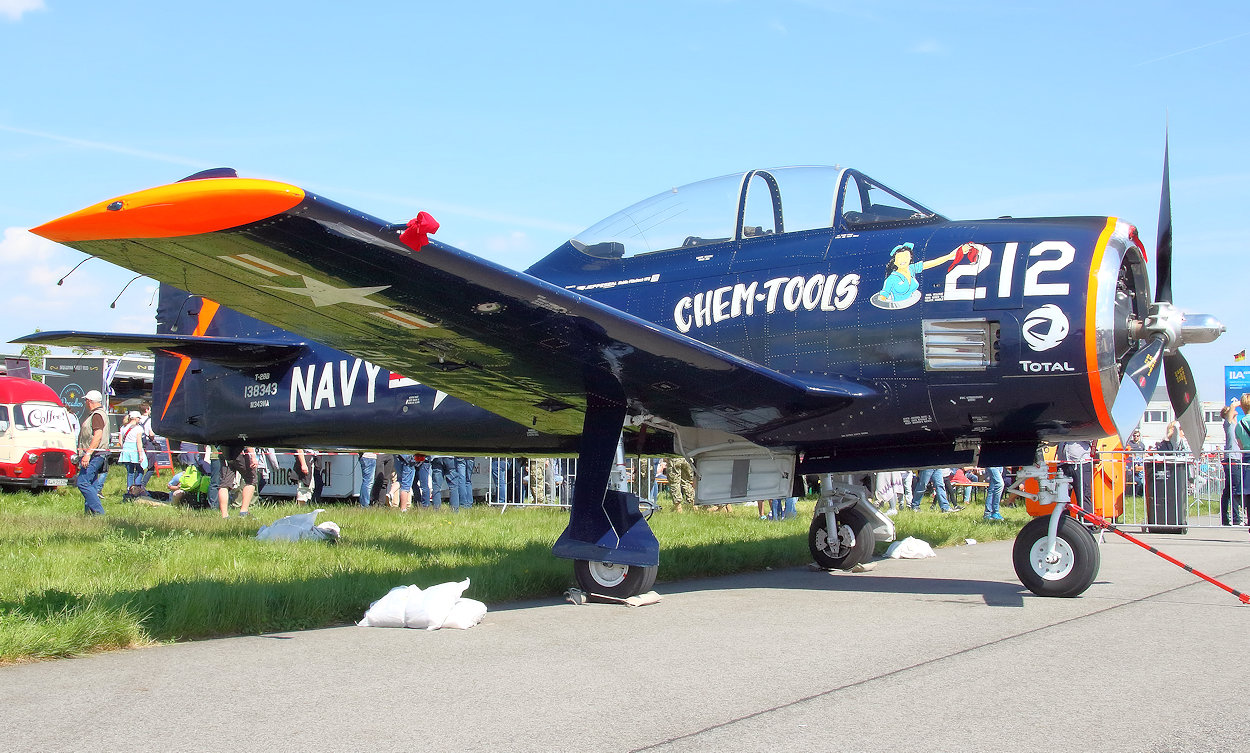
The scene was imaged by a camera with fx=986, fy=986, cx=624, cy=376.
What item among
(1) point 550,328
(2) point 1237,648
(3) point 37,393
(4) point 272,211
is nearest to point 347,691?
(4) point 272,211

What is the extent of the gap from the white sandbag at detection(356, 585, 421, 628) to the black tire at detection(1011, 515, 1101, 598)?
3.99 metres

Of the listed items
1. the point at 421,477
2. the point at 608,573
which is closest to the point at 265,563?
the point at 608,573

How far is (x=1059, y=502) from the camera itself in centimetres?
652

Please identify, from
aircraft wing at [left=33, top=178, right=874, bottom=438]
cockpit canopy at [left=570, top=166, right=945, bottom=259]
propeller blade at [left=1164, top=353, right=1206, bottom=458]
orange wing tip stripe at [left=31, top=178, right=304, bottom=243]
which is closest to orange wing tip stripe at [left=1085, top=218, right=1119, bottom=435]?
cockpit canopy at [left=570, top=166, right=945, bottom=259]

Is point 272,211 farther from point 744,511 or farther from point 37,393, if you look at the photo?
point 37,393

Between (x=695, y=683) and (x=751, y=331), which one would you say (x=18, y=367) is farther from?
(x=695, y=683)

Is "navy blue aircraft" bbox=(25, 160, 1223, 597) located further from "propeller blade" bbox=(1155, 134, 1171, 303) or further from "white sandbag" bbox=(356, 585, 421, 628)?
"white sandbag" bbox=(356, 585, 421, 628)

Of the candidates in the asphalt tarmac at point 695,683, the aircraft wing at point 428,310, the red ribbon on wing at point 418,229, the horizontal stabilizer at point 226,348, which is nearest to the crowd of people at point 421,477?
the horizontal stabilizer at point 226,348

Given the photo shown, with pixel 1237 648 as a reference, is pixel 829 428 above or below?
above

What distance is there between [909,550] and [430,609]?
5.59 m

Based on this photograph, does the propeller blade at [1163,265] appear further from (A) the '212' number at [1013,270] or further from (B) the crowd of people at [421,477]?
(B) the crowd of people at [421,477]

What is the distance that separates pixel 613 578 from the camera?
22.3 ft

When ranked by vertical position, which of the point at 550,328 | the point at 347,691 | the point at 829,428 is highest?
the point at 550,328

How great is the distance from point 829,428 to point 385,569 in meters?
3.40
